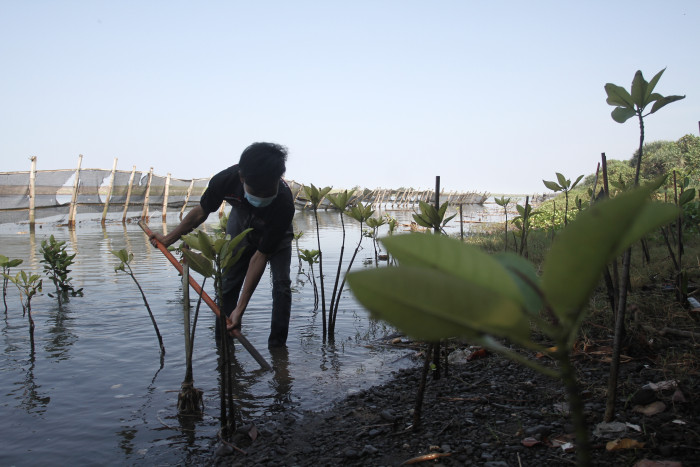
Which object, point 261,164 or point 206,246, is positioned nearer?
point 206,246

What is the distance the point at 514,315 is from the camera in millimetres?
571

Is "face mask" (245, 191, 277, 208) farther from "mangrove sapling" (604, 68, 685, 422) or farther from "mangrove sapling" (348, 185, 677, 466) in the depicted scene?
"mangrove sapling" (348, 185, 677, 466)

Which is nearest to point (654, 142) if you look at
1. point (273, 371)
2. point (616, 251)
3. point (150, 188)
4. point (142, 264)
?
point (150, 188)

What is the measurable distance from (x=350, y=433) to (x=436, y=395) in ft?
1.96

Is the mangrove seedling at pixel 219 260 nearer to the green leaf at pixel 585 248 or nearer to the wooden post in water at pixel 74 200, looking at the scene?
the green leaf at pixel 585 248

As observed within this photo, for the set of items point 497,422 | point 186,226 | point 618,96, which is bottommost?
point 497,422

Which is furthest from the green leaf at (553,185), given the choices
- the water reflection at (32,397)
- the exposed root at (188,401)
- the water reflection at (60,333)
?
the water reflection at (60,333)

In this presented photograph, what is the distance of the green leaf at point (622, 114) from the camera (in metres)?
2.00

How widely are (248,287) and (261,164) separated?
890 millimetres

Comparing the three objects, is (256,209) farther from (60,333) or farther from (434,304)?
(434,304)

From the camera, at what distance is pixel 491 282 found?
1.97 feet

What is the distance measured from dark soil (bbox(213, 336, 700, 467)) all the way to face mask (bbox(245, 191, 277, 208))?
1.60 metres

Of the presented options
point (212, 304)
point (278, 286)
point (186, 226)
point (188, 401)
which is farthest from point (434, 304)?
point (278, 286)

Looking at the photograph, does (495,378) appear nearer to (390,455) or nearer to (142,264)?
(390,455)
